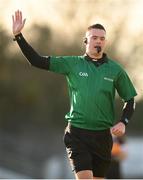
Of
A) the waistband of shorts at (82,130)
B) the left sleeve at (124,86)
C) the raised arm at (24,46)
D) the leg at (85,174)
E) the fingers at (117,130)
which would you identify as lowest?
→ the leg at (85,174)

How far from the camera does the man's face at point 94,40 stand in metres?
10.5

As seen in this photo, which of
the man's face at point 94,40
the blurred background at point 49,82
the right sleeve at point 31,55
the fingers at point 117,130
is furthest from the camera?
the blurred background at point 49,82

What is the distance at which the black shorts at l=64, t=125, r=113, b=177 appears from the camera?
1042cm

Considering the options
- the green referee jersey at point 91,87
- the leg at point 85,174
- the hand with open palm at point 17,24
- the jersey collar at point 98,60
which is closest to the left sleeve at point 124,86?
the green referee jersey at point 91,87

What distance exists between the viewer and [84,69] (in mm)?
10547

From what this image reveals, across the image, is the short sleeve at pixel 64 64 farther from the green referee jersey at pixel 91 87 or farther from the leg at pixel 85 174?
the leg at pixel 85 174

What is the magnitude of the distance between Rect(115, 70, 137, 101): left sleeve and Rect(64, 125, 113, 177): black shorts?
0.44 metres

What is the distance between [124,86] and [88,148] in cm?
78

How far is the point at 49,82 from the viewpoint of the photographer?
47.2m

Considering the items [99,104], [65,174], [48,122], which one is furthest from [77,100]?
[48,122]

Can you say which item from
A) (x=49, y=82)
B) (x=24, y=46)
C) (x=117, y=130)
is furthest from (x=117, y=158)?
(x=49, y=82)

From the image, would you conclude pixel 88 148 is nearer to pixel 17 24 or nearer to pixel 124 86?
pixel 124 86

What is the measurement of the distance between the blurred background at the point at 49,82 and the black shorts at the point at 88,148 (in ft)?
79.0

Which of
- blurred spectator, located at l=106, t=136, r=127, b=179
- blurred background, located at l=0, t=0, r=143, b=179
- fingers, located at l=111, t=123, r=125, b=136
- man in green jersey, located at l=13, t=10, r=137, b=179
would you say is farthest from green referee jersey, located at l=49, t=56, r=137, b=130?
blurred background, located at l=0, t=0, r=143, b=179
